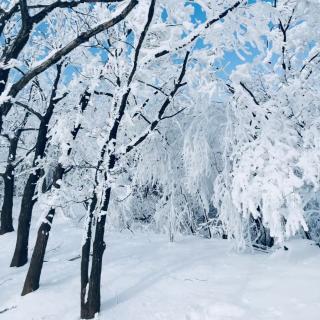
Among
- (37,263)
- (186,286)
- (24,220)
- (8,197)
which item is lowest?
(186,286)

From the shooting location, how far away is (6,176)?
45.7 ft

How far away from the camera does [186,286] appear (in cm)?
727

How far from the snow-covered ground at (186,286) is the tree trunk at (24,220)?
29 cm

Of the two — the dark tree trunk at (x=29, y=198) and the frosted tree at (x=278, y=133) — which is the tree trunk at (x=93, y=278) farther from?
the dark tree trunk at (x=29, y=198)

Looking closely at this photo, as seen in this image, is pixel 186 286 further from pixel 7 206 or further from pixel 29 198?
pixel 7 206

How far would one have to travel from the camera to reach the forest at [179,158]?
621 centimetres

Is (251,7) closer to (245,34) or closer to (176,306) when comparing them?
(245,34)

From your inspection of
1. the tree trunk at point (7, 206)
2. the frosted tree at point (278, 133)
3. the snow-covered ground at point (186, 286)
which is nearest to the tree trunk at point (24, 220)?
the snow-covered ground at point (186, 286)

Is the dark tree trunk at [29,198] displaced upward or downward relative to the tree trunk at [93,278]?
upward

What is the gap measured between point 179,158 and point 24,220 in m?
4.56

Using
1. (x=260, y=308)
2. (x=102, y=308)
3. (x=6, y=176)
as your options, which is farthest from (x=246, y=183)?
(x=6, y=176)

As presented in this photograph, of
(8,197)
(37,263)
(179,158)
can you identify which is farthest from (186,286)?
(8,197)

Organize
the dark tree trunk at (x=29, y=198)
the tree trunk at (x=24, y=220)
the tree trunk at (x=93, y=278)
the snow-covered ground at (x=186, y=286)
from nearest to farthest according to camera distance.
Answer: the snow-covered ground at (x=186, y=286), the tree trunk at (x=93, y=278), the dark tree trunk at (x=29, y=198), the tree trunk at (x=24, y=220)

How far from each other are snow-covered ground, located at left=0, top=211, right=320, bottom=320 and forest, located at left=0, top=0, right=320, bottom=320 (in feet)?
0.12
